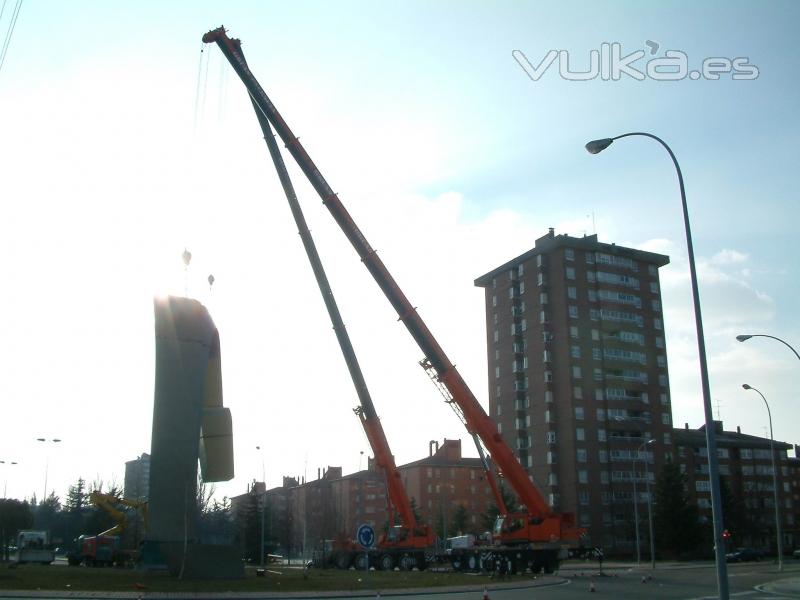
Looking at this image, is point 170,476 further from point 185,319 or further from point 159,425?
point 185,319

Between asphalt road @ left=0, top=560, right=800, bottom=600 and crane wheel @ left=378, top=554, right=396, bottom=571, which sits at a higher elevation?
asphalt road @ left=0, top=560, right=800, bottom=600

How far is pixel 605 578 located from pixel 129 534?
5916 centimetres

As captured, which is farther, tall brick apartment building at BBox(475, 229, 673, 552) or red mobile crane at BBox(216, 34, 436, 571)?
tall brick apartment building at BBox(475, 229, 673, 552)

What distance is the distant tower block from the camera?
30094mm

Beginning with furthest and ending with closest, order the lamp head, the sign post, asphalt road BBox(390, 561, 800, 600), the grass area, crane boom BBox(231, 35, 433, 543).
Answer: crane boom BBox(231, 35, 433, 543) < the grass area < asphalt road BBox(390, 561, 800, 600) < the sign post < the lamp head

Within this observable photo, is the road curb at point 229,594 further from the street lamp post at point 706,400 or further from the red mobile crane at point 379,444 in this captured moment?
the red mobile crane at point 379,444

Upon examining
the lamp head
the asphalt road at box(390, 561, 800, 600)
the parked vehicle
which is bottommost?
the parked vehicle

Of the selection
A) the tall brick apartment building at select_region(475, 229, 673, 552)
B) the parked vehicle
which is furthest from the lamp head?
the tall brick apartment building at select_region(475, 229, 673, 552)

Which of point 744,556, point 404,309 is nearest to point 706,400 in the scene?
point 404,309

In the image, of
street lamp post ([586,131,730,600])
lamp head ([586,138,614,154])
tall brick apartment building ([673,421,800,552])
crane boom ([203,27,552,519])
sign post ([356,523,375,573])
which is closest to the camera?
street lamp post ([586,131,730,600])

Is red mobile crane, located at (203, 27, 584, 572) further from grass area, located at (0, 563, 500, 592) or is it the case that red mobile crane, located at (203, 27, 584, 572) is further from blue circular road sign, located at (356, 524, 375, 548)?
blue circular road sign, located at (356, 524, 375, 548)

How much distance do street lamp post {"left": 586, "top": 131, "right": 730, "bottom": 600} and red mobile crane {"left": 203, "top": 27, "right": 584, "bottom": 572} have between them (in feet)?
67.7

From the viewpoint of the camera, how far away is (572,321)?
87.8 meters

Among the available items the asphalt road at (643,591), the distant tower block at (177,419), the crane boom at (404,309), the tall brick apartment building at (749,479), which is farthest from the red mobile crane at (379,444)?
the tall brick apartment building at (749,479)
